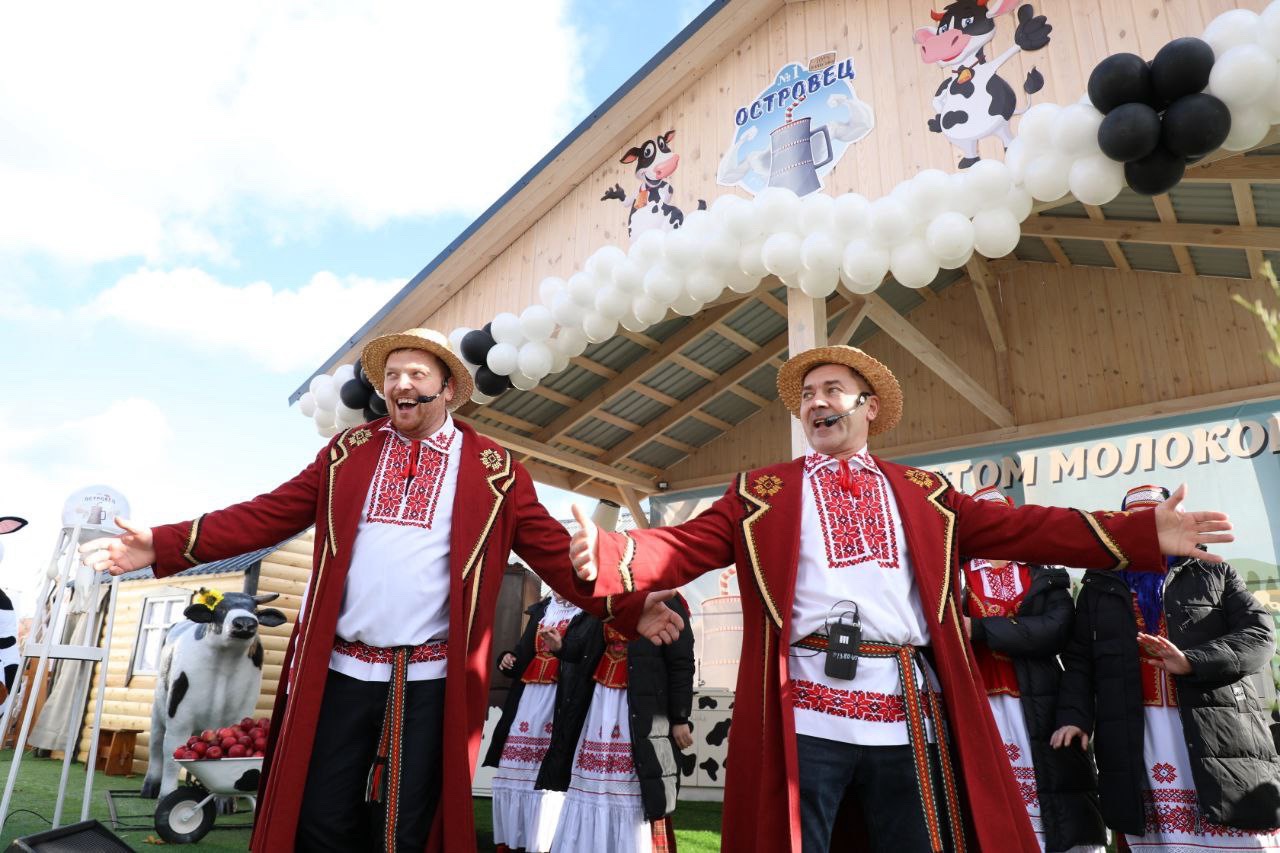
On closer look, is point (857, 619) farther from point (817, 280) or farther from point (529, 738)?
point (529, 738)

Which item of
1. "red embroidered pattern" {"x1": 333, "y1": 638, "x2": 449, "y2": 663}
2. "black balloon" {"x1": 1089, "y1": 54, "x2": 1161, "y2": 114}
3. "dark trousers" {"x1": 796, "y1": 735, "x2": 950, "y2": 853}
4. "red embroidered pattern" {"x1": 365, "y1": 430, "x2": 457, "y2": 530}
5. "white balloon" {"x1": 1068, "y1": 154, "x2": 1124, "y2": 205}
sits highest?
"black balloon" {"x1": 1089, "y1": 54, "x2": 1161, "y2": 114}

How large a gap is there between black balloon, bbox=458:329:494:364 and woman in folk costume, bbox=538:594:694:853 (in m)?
2.62

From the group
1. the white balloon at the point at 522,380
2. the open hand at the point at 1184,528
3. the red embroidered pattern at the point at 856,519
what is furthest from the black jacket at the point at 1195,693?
the white balloon at the point at 522,380

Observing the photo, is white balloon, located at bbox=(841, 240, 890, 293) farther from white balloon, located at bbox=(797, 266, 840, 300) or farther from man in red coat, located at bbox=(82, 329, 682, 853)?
man in red coat, located at bbox=(82, 329, 682, 853)

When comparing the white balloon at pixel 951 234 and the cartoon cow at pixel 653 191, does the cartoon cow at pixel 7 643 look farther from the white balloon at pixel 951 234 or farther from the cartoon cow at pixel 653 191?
the white balloon at pixel 951 234

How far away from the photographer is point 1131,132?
3.55 meters

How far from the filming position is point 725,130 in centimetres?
570

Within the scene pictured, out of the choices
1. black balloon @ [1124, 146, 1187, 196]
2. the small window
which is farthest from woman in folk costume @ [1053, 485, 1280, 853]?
the small window

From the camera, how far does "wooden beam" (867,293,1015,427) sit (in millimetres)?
7043

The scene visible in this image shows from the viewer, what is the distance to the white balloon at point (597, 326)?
18.3 feet

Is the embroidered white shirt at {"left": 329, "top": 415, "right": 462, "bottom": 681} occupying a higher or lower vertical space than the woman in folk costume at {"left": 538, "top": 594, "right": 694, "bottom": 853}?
higher

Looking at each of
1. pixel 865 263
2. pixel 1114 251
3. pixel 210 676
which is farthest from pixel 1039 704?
pixel 1114 251

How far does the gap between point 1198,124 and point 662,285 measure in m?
2.70

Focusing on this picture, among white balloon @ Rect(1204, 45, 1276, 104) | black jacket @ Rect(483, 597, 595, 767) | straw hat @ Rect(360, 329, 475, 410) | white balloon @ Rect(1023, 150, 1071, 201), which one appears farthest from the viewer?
black jacket @ Rect(483, 597, 595, 767)
